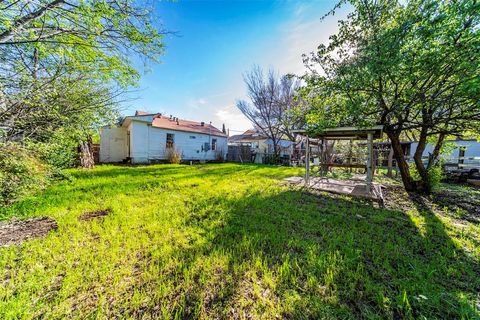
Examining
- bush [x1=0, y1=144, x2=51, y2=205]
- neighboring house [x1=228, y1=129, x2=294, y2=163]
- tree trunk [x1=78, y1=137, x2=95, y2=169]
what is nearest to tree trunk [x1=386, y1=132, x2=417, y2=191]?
bush [x1=0, y1=144, x2=51, y2=205]

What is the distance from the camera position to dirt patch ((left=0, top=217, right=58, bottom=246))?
2.56 m

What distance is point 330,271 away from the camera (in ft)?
6.73

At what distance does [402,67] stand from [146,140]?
1377 centimetres

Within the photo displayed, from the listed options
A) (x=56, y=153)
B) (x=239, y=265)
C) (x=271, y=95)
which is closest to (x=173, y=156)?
(x=56, y=153)

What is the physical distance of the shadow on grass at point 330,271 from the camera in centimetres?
Answer: 159

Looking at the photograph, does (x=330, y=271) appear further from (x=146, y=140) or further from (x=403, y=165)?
(x=146, y=140)

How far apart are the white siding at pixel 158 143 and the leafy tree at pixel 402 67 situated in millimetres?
11370

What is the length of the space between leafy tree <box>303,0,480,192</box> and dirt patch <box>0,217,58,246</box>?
20.9ft

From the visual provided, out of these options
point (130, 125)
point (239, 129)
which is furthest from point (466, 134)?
point (239, 129)

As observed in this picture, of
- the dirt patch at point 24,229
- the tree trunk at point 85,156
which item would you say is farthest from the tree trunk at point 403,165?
the tree trunk at point 85,156

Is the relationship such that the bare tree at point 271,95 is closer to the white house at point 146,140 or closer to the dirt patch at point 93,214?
the white house at point 146,140

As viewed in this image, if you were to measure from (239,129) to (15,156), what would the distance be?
29.1m

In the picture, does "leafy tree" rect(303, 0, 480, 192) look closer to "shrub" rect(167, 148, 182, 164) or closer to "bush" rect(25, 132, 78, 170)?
"bush" rect(25, 132, 78, 170)

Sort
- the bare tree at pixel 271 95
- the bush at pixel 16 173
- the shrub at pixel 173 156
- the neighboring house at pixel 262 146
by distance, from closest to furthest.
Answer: the bush at pixel 16 173 → the shrub at pixel 173 156 → the bare tree at pixel 271 95 → the neighboring house at pixel 262 146
